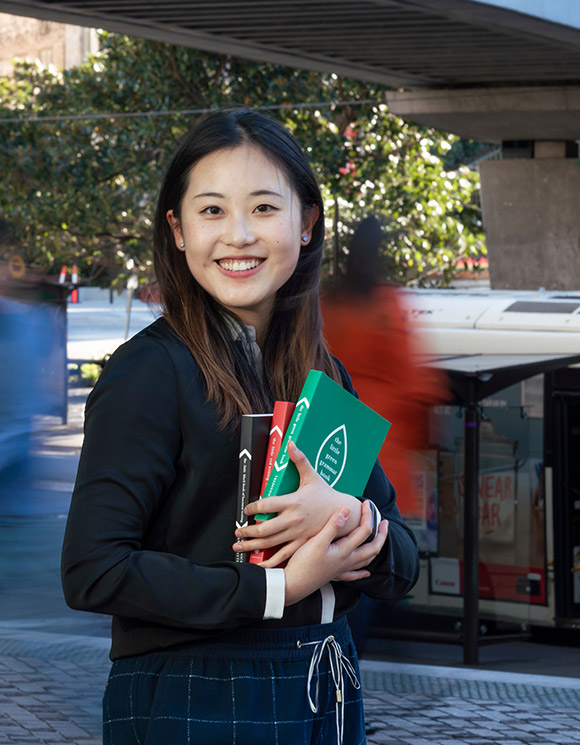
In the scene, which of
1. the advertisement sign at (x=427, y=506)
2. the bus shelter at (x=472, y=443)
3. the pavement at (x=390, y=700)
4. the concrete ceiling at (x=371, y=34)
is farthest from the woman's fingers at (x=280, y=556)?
the concrete ceiling at (x=371, y=34)

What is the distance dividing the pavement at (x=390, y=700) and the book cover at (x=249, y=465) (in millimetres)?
3445

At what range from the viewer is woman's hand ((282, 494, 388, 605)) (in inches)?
69.6

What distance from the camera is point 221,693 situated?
1812mm

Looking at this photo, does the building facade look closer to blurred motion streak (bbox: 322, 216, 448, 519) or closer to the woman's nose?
blurred motion streak (bbox: 322, 216, 448, 519)

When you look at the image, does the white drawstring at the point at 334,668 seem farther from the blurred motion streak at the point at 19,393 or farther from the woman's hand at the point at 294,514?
the blurred motion streak at the point at 19,393

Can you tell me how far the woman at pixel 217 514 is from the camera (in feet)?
5.68

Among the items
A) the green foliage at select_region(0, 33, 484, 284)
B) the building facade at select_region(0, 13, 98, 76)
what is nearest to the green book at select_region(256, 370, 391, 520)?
the green foliage at select_region(0, 33, 484, 284)

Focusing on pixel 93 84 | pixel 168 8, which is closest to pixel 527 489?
pixel 168 8

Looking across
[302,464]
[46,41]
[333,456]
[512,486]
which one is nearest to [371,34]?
[512,486]

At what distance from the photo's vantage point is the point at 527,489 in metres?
9.34

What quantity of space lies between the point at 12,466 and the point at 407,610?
3.75 meters

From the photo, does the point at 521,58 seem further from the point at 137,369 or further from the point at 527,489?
the point at 137,369

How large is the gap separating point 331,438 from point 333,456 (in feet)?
0.10

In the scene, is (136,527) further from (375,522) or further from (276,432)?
(375,522)
